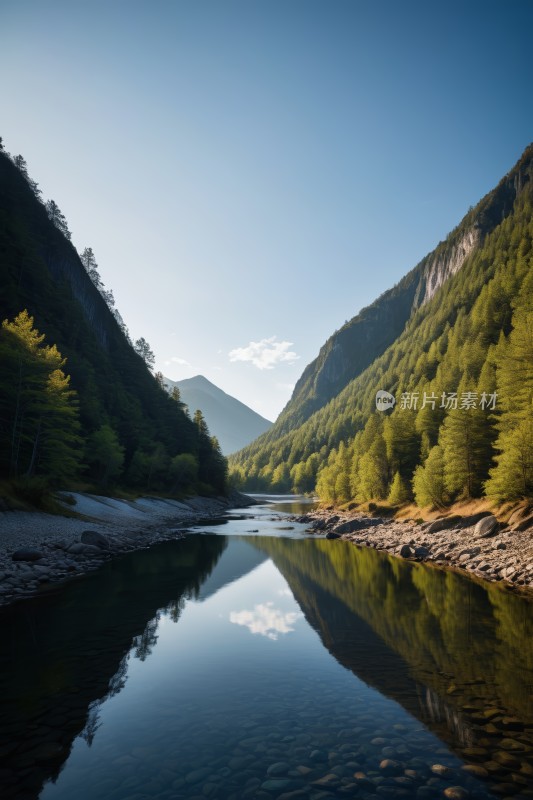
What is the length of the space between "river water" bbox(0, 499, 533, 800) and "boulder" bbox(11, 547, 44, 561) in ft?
14.8

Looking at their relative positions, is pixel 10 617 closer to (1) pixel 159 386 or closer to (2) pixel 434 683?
(2) pixel 434 683

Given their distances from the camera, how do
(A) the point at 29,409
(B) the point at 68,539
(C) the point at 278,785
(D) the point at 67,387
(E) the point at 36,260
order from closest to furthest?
(C) the point at 278,785 < (B) the point at 68,539 < (A) the point at 29,409 < (D) the point at 67,387 < (E) the point at 36,260

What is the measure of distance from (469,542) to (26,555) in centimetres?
3565

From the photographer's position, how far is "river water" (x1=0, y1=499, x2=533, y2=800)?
8.05 metres

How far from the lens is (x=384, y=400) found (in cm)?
17750

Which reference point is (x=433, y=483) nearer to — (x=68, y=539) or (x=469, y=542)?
(x=469, y=542)

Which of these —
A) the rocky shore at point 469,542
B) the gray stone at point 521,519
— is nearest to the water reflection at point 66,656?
the rocky shore at point 469,542

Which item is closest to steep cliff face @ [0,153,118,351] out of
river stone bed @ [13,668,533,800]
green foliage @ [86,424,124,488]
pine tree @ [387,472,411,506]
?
green foliage @ [86,424,124,488]

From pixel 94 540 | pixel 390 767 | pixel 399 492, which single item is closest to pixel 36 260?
pixel 94 540

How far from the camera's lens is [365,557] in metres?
38.8

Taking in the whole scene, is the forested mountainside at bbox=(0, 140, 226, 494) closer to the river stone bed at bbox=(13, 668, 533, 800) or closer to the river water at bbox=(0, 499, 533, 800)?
the river water at bbox=(0, 499, 533, 800)

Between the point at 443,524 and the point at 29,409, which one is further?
the point at 443,524

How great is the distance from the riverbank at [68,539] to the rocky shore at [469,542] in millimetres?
25108

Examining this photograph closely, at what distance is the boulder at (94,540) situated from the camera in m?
35.2
